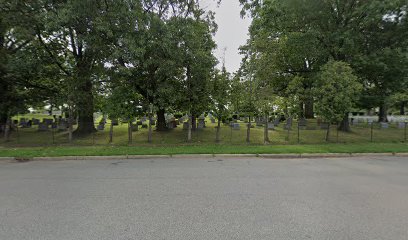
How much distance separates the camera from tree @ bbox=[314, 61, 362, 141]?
491 inches

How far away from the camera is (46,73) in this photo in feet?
46.9

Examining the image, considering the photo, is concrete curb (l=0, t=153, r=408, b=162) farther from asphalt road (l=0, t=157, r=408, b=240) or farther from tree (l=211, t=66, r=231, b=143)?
tree (l=211, t=66, r=231, b=143)

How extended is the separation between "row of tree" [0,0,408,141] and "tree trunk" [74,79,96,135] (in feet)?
0.23

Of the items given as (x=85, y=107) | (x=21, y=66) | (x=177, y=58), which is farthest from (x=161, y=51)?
(x=21, y=66)

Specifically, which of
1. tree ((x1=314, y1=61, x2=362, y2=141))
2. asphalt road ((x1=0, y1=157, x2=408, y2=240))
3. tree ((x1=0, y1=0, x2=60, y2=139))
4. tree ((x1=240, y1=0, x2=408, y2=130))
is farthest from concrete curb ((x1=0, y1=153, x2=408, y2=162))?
tree ((x1=240, y1=0, x2=408, y2=130))

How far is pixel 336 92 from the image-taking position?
41.3ft

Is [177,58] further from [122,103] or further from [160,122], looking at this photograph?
[160,122]

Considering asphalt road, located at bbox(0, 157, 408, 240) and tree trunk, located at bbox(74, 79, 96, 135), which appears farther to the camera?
tree trunk, located at bbox(74, 79, 96, 135)

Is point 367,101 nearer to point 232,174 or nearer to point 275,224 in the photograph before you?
point 232,174

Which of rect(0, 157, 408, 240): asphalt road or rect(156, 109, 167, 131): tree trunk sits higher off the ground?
rect(156, 109, 167, 131): tree trunk

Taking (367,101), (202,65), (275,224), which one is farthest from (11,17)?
(367,101)

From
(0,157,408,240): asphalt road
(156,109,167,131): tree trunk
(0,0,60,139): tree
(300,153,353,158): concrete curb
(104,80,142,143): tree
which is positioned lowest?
(0,157,408,240): asphalt road

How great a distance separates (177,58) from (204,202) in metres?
9.04

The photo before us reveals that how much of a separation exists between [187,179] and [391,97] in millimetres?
19510
